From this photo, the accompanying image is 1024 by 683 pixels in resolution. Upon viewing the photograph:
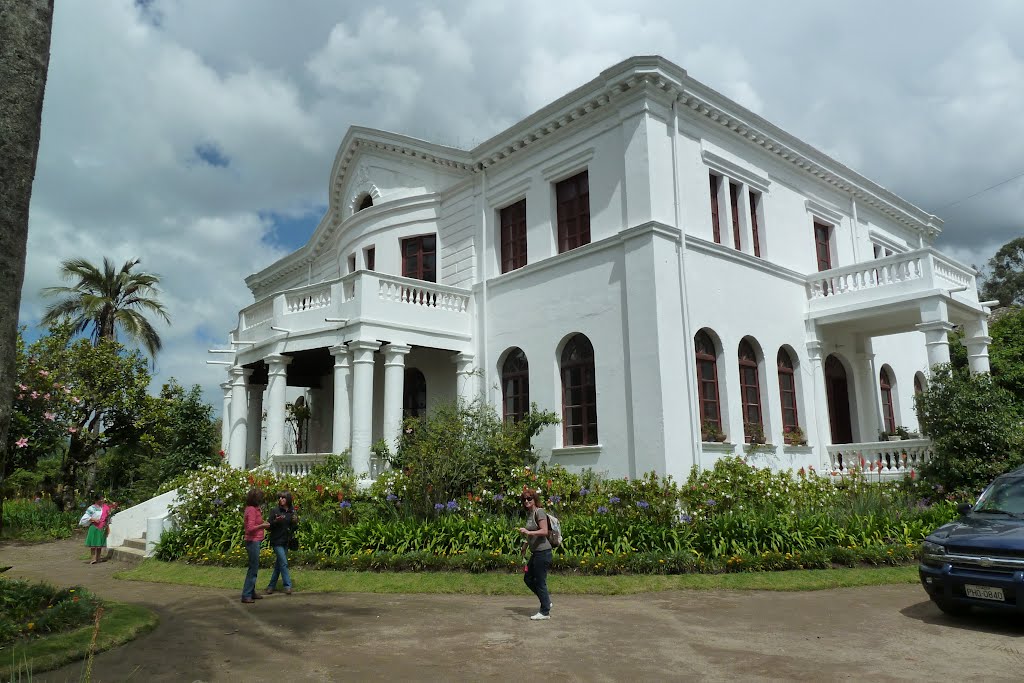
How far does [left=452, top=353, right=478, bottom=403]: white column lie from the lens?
1811cm

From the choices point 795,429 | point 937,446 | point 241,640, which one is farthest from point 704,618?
point 795,429

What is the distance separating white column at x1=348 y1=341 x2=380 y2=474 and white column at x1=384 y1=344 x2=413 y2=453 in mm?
400

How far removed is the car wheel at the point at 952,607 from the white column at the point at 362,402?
11.3 metres

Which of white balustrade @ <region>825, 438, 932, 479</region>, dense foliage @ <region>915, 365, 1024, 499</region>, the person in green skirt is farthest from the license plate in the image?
the person in green skirt

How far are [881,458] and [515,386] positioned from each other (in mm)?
8330

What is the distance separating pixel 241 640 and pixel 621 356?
30.9 feet

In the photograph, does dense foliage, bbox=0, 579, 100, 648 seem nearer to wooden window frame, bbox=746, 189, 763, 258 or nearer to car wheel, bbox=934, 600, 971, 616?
car wheel, bbox=934, 600, 971, 616

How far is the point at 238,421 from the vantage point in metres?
19.7

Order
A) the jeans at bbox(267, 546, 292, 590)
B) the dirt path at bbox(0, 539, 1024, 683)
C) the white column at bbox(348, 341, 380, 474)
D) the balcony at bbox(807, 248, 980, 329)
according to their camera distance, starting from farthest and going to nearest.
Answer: the balcony at bbox(807, 248, 980, 329) < the white column at bbox(348, 341, 380, 474) < the jeans at bbox(267, 546, 292, 590) < the dirt path at bbox(0, 539, 1024, 683)

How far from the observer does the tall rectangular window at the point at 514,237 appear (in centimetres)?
1833

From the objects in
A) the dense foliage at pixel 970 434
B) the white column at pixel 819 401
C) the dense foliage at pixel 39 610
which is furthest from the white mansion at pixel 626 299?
the dense foliage at pixel 39 610

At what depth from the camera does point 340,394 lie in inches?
655

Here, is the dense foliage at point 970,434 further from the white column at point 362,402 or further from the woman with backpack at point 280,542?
the woman with backpack at point 280,542

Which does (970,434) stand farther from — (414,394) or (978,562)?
(414,394)
